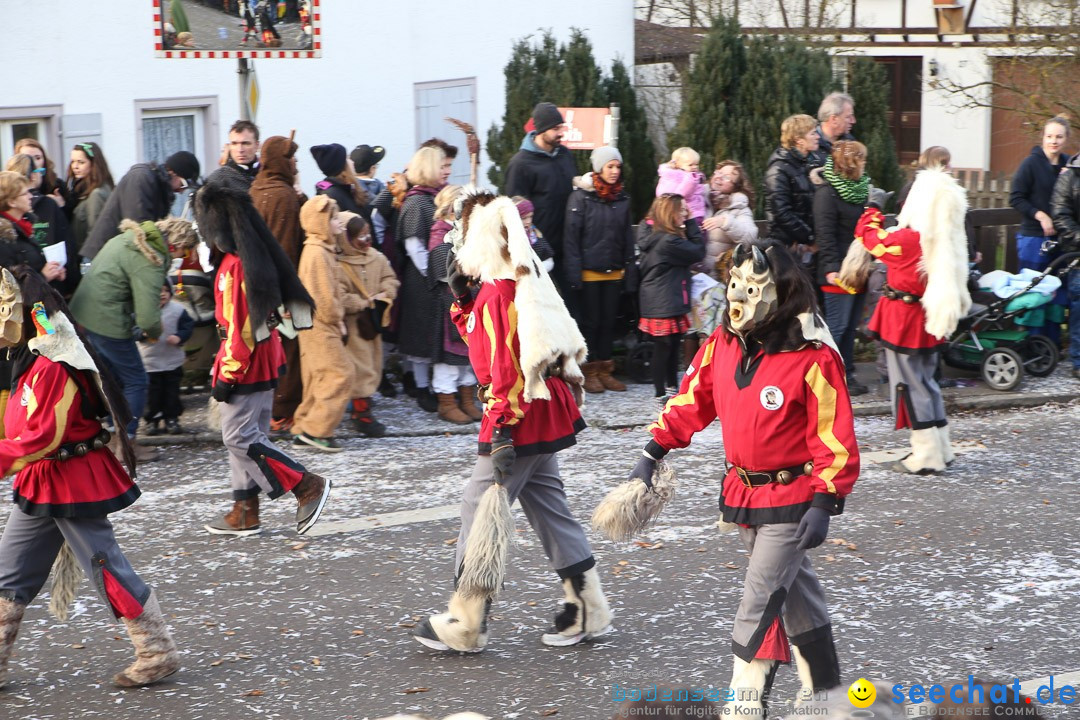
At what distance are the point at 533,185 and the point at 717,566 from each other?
4400 millimetres

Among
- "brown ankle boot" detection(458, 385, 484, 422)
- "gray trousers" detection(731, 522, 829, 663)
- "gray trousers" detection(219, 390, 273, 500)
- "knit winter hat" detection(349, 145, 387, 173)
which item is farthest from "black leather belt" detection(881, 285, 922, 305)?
"knit winter hat" detection(349, 145, 387, 173)

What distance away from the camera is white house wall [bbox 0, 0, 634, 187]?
12016 mm

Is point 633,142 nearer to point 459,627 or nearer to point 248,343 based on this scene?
point 248,343

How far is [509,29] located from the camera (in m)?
16.1

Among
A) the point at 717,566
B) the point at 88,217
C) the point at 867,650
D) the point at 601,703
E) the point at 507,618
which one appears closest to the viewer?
the point at 601,703

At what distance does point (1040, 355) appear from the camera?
35.4 feet

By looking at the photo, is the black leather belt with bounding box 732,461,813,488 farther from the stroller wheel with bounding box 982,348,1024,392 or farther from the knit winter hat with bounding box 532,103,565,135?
the stroller wheel with bounding box 982,348,1024,392

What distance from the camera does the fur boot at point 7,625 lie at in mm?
5398

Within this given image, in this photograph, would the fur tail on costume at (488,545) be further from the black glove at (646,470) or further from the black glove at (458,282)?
the black glove at (458,282)

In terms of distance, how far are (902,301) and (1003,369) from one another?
2.59 m

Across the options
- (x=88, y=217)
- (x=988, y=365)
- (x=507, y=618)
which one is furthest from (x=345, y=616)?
(x=988, y=365)

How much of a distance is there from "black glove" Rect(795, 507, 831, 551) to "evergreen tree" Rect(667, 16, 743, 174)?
1052cm

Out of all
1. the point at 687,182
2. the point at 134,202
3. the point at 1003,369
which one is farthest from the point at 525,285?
the point at 1003,369

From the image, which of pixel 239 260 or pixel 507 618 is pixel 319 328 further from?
pixel 507 618
